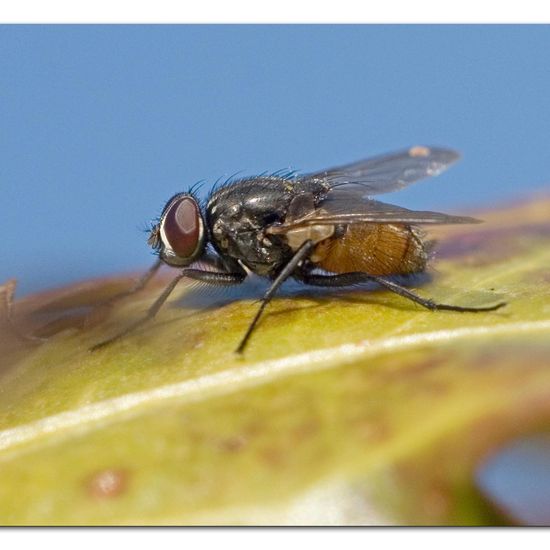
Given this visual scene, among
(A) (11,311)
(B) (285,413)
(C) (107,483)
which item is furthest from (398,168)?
(C) (107,483)

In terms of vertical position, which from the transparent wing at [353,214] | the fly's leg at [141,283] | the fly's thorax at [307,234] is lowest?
the fly's leg at [141,283]

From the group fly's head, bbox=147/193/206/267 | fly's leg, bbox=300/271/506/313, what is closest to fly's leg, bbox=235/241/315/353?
fly's leg, bbox=300/271/506/313

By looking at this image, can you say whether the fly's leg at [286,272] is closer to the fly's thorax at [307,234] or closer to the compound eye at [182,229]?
the fly's thorax at [307,234]

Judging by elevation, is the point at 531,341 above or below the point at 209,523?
above


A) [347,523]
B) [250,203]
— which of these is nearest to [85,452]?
[347,523]

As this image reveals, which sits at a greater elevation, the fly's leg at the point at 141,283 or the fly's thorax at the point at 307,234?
the fly's thorax at the point at 307,234

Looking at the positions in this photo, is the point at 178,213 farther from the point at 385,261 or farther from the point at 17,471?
the point at 17,471

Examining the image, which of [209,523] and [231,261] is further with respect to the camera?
[231,261]

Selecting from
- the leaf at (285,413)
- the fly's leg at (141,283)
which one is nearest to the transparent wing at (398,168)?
the fly's leg at (141,283)
